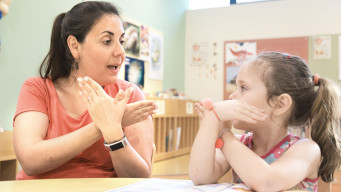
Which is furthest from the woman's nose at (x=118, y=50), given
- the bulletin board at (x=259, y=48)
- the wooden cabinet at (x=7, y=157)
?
the bulletin board at (x=259, y=48)

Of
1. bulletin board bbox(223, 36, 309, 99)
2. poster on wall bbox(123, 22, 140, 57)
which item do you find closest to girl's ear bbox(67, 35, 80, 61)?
poster on wall bbox(123, 22, 140, 57)

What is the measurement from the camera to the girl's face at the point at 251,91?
105 cm

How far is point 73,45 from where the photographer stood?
1.32 metres

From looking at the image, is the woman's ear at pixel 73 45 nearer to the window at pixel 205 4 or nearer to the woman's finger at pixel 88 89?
the woman's finger at pixel 88 89

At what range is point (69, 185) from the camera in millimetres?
856

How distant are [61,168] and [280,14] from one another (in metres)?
4.85

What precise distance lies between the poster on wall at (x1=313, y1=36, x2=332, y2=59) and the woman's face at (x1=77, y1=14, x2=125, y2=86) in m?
4.40

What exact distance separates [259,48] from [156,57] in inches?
67.0

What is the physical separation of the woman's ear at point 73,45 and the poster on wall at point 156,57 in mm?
3204

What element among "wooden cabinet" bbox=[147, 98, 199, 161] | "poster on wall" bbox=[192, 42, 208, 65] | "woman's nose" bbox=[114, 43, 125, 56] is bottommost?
"wooden cabinet" bbox=[147, 98, 199, 161]

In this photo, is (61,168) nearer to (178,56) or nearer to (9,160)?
(9,160)

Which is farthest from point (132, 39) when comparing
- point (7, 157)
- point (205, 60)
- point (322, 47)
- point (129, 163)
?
point (129, 163)

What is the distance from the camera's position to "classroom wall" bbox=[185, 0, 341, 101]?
4.92 metres

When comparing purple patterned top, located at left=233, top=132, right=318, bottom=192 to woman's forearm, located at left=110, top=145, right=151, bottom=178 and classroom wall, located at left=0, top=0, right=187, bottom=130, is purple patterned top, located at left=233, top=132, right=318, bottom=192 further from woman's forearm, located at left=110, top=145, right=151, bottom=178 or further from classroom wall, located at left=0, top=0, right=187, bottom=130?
classroom wall, located at left=0, top=0, right=187, bottom=130
